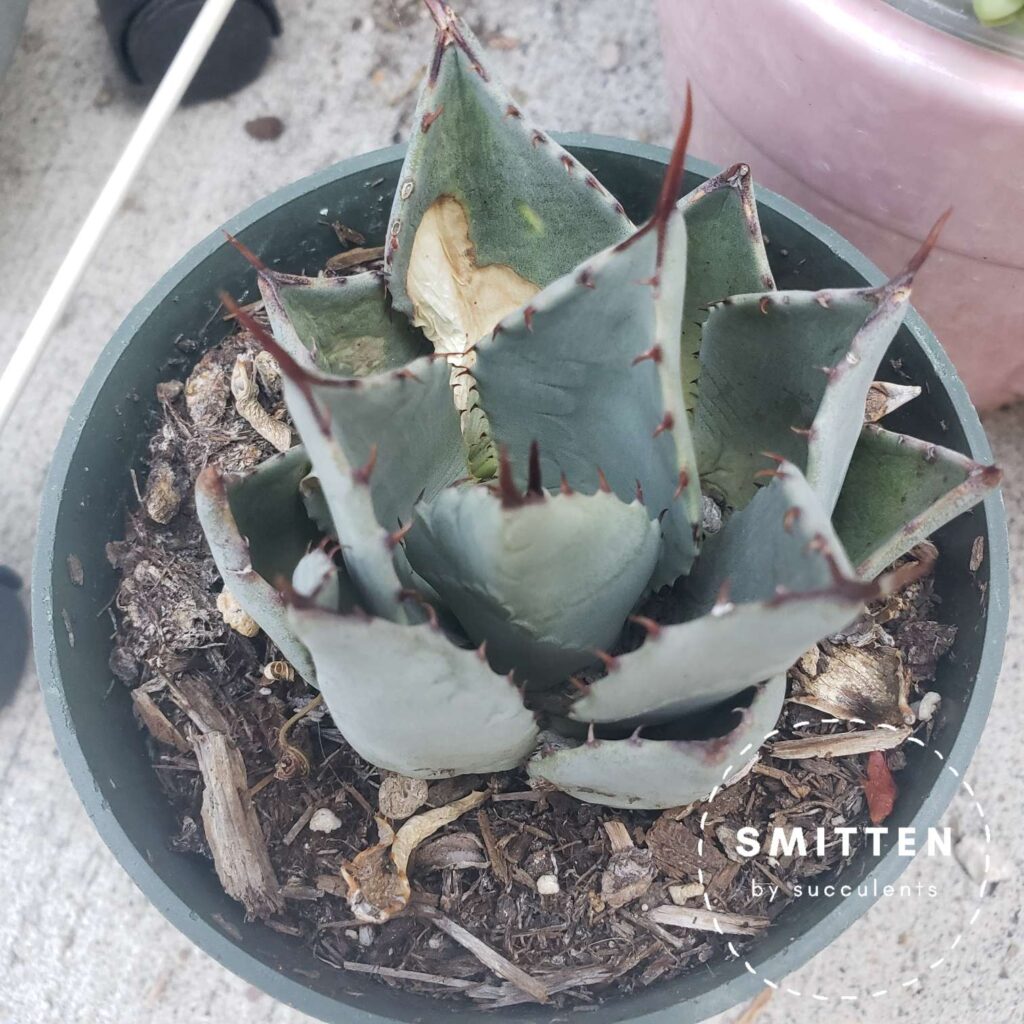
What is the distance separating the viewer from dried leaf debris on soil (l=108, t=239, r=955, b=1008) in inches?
A: 30.3

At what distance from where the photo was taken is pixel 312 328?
71 cm

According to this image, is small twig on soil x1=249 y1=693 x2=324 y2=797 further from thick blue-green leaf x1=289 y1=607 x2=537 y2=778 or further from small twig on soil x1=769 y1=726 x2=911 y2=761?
small twig on soil x1=769 y1=726 x2=911 y2=761

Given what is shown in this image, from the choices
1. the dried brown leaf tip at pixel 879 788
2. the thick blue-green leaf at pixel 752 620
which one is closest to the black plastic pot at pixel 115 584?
the dried brown leaf tip at pixel 879 788

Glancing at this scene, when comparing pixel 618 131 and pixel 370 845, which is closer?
pixel 370 845

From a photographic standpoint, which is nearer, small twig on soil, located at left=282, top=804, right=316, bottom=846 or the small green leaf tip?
the small green leaf tip

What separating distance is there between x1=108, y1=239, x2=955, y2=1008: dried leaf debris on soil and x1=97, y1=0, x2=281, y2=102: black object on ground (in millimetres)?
900

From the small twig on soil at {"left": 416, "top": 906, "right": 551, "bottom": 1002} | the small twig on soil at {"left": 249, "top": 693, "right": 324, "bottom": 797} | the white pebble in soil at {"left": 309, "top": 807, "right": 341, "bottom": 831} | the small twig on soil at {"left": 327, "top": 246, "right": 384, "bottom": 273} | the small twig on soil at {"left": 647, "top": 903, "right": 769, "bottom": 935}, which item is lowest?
the small twig on soil at {"left": 416, "top": 906, "right": 551, "bottom": 1002}

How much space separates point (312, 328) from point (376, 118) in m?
0.90

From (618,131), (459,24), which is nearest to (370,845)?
(459,24)

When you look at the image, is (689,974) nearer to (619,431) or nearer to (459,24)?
(619,431)

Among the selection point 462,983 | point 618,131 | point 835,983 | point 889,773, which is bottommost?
point 835,983

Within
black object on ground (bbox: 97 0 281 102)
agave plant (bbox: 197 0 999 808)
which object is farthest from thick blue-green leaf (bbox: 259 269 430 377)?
black object on ground (bbox: 97 0 281 102)

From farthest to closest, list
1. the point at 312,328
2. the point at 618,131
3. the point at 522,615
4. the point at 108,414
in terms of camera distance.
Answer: the point at 618,131, the point at 108,414, the point at 312,328, the point at 522,615

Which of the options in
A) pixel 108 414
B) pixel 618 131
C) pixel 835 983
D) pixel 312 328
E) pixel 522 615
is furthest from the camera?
pixel 618 131
